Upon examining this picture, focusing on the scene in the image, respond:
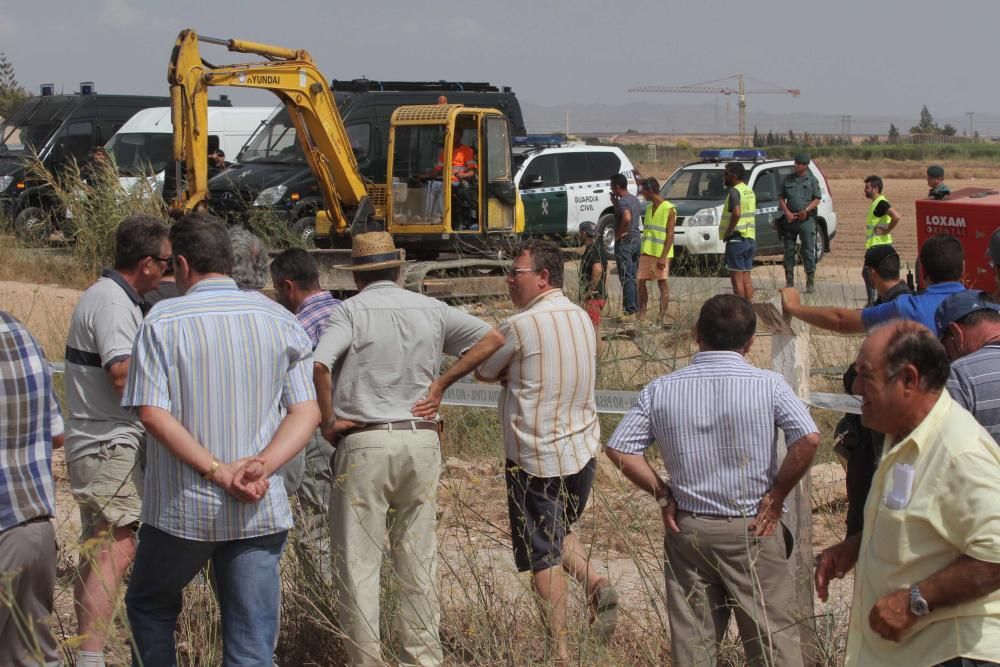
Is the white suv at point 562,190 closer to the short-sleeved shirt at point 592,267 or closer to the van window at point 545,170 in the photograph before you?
the van window at point 545,170

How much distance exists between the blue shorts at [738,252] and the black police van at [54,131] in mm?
12689

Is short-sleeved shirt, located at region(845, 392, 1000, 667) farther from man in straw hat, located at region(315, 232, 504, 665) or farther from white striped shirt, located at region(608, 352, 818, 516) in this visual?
man in straw hat, located at region(315, 232, 504, 665)

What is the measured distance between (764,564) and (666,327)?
22.0 ft

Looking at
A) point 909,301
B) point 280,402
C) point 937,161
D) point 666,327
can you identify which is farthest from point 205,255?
point 937,161

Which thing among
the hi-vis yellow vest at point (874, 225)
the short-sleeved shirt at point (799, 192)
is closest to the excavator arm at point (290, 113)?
the short-sleeved shirt at point (799, 192)

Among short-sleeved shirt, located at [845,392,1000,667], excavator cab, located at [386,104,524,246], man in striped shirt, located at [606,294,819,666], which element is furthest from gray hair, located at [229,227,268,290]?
excavator cab, located at [386,104,524,246]

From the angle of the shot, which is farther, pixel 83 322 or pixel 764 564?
pixel 83 322

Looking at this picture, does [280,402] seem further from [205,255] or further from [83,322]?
[83,322]

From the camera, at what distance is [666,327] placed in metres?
10.8

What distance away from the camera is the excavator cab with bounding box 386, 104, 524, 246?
16375 mm

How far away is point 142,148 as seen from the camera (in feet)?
72.2

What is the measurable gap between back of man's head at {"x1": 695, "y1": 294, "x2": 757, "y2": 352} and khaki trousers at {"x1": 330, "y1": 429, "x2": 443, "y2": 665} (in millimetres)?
1216

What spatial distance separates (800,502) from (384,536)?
5.30 feet

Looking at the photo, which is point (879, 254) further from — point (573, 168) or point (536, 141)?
point (536, 141)
